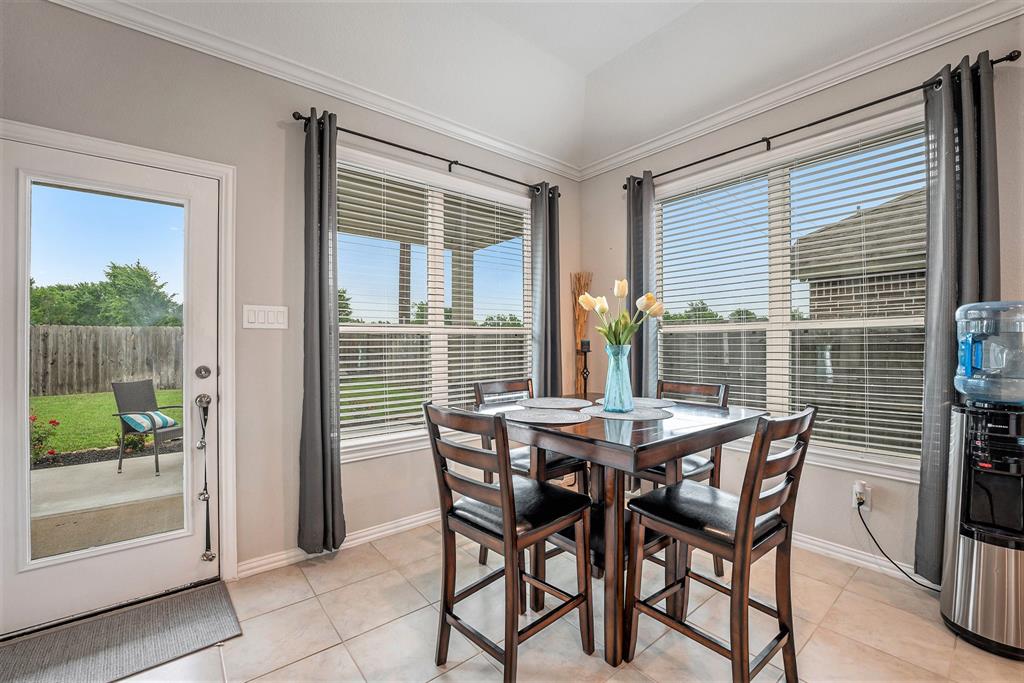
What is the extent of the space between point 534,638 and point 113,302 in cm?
239

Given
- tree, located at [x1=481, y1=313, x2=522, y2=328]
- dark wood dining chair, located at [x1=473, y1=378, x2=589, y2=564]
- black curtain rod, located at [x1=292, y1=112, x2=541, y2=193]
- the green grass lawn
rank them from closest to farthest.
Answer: the green grass lawn → dark wood dining chair, located at [x1=473, y1=378, x2=589, y2=564] → black curtain rod, located at [x1=292, y1=112, x2=541, y2=193] → tree, located at [x1=481, y1=313, x2=522, y2=328]

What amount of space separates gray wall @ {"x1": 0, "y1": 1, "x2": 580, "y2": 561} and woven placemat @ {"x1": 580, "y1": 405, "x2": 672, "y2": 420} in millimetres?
1478

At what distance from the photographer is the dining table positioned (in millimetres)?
1505

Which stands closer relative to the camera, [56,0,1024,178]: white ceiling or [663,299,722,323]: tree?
[56,0,1024,178]: white ceiling

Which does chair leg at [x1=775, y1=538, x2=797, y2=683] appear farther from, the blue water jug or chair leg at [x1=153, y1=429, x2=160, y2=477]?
chair leg at [x1=153, y1=429, x2=160, y2=477]

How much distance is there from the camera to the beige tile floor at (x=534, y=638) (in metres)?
1.67

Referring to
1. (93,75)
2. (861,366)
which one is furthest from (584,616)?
(93,75)

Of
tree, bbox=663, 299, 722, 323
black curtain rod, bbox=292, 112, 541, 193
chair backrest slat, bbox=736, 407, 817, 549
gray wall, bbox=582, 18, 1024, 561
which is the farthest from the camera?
tree, bbox=663, 299, 722, 323

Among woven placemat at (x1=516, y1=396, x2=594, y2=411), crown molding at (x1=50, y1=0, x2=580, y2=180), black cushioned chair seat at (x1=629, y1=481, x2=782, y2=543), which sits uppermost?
crown molding at (x1=50, y1=0, x2=580, y2=180)

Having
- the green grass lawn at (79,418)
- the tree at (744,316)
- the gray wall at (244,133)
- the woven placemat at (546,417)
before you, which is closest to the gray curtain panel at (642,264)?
the tree at (744,316)

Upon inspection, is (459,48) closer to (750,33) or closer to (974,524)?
(750,33)

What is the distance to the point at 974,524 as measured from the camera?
6.00 feet

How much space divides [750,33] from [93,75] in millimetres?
3355


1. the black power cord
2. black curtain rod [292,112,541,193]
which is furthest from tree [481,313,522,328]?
the black power cord
